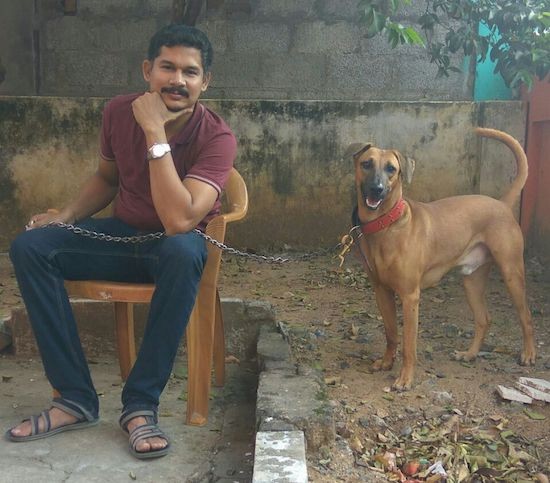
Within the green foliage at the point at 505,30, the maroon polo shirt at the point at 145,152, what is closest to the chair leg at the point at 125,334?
the maroon polo shirt at the point at 145,152

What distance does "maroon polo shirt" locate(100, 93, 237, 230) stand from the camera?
3043 millimetres

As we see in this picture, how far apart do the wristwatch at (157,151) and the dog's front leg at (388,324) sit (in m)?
1.65

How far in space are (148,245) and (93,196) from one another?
1.68 ft

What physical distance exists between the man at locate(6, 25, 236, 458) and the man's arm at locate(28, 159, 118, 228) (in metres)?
0.03

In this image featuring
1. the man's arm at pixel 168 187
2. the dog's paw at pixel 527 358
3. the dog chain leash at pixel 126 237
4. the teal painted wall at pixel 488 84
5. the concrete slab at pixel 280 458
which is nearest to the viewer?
the concrete slab at pixel 280 458

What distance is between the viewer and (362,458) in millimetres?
2973

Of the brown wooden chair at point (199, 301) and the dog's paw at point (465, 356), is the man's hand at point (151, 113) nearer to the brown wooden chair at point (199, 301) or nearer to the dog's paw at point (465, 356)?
the brown wooden chair at point (199, 301)

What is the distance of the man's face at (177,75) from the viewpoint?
3.00m

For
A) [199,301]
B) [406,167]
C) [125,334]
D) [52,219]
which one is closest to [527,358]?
[406,167]

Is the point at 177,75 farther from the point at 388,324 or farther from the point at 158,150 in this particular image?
the point at 388,324

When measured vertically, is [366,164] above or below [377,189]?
above

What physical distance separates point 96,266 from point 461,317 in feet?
9.46

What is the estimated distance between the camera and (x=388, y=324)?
4.00 m

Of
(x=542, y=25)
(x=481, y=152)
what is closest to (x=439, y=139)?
(x=481, y=152)
